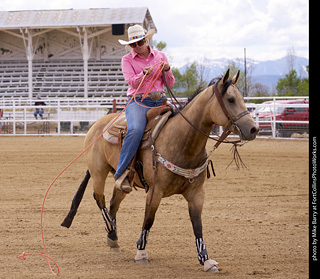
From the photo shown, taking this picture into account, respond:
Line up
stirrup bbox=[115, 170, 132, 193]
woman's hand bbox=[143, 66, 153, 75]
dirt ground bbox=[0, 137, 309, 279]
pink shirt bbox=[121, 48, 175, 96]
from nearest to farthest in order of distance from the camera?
dirt ground bbox=[0, 137, 309, 279], woman's hand bbox=[143, 66, 153, 75], stirrup bbox=[115, 170, 132, 193], pink shirt bbox=[121, 48, 175, 96]

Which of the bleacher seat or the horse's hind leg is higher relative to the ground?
the bleacher seat

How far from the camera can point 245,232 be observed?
693cm

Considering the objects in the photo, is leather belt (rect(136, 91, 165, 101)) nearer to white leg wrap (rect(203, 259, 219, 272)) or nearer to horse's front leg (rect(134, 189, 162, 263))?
horse's front leg (rect(134, 189, 162, 263))

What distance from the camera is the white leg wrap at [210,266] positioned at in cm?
518

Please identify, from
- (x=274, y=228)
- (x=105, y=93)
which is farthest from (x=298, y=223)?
(x=105, y=93)

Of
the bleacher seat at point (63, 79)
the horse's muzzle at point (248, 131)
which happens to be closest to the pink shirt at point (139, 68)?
the horse's muzzle at point (248, 131)

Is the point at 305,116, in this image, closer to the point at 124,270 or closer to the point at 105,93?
the point at 124,270

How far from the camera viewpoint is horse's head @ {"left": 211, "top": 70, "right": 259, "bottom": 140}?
472cm

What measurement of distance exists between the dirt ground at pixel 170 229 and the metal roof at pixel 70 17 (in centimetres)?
2682

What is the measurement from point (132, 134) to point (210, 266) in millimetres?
1549

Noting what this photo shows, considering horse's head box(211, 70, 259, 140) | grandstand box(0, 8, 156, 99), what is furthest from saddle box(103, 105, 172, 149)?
grandstand box(0, 8, 156, 99)

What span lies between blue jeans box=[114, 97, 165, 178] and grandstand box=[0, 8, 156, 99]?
1212 inches

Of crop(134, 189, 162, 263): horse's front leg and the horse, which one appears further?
crop(134, 189, 162, 263): horse's front leg

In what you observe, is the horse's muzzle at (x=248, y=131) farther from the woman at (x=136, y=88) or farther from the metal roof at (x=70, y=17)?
the metal roof at (x=70, y=17)
